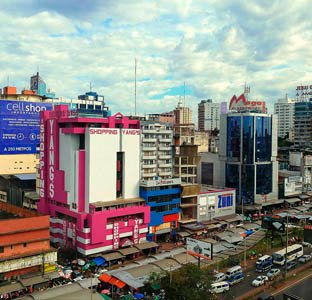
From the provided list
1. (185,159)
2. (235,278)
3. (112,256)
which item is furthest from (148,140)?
(235,278)

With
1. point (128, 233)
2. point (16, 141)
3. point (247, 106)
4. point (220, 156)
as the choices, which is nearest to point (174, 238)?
point (128, 233)

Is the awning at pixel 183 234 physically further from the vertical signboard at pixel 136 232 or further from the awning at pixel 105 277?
the awning at pixel 105 277

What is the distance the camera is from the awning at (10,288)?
33156 mm

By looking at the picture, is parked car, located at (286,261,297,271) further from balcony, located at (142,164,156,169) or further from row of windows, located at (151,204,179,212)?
balcony, located at (142,164,156,169)

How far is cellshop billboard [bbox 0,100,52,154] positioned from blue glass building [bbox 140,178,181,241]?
4201cm

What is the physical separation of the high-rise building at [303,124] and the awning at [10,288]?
124 m

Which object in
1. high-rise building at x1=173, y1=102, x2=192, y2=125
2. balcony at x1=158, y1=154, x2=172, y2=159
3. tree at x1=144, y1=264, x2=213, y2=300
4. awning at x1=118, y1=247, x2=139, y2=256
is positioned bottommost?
awning at x1=118, y1=247, x2=139, y2=256

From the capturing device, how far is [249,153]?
71.0 m

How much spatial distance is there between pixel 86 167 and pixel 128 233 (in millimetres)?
10137

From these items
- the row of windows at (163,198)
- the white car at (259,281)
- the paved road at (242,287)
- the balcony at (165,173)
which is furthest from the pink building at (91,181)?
the white car at (259,281)

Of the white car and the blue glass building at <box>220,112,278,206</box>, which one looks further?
the blue glass building at <box>220,112,278,206</box>

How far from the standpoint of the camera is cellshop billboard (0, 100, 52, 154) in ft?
259

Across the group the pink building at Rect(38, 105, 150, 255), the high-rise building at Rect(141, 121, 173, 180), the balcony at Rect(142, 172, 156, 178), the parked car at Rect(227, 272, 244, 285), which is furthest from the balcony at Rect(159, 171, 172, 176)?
the parked car at Rect(227, 272, 244, 285)

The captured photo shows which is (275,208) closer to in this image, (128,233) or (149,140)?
(149,140)
